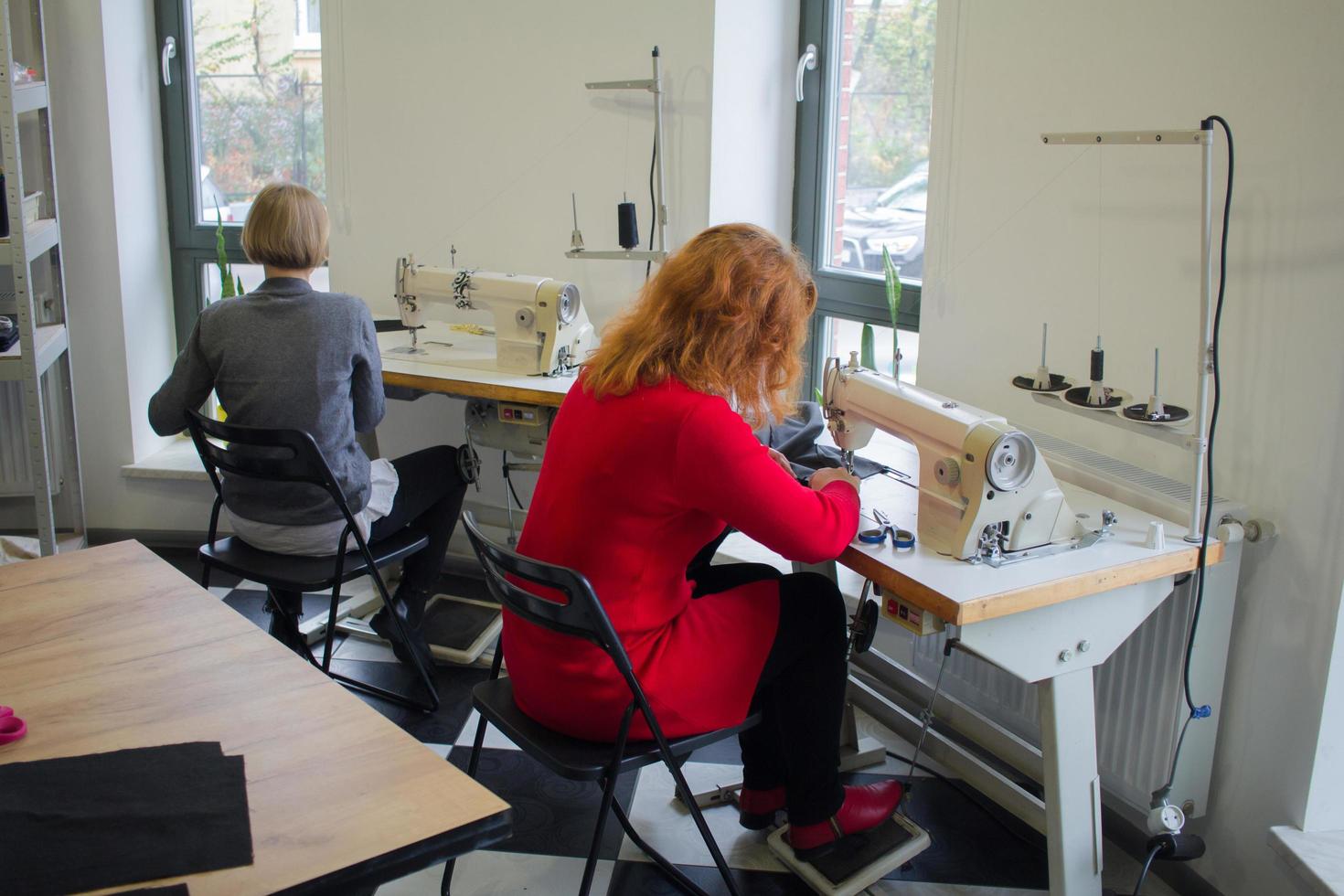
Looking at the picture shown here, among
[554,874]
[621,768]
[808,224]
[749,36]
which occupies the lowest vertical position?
[554,874]

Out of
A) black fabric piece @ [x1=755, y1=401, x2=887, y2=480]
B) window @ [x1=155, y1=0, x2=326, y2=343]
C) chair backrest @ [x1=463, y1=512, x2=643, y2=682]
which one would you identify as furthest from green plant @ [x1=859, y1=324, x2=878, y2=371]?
window @ [x1=155, y1=0, x2=326, y2=343]

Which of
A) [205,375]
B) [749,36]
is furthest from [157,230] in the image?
[749,36]

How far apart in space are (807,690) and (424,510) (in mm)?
1200

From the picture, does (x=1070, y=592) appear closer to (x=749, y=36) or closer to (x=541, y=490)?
(x=541, y=490)

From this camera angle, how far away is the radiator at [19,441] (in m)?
3.67

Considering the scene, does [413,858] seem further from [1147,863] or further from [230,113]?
[230,113]

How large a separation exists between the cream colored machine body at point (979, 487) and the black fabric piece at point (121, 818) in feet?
3.62

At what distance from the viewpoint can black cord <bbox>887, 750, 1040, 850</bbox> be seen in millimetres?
2312

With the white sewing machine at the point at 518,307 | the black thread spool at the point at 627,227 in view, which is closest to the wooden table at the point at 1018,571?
the white sewing machine at the point at 518,307

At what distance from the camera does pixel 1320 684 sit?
1.85 metres

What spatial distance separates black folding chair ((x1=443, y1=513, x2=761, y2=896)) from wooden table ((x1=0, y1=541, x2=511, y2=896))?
0.40 m

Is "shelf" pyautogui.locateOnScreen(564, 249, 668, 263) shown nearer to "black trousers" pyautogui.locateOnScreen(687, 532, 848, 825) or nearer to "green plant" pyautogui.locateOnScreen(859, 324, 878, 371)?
"green plant" pyautogui.locateOnScreen(859, 324, 878, 371)

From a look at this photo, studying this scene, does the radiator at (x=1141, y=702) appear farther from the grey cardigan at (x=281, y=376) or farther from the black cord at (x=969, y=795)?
the grey cardigan at (x=281, y=376)

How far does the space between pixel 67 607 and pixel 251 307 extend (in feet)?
3.48
